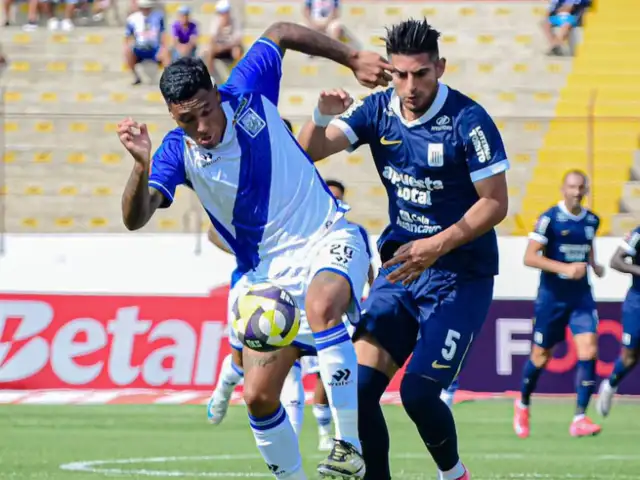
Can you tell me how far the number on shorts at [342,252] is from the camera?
6871mm

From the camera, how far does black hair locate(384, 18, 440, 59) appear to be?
22.6 feet

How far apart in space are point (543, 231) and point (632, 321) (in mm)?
1325

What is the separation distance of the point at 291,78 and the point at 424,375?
49.0ft

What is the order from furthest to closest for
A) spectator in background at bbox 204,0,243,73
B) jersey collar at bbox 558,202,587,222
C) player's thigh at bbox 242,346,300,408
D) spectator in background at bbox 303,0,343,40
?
1. spectator in background at bbox 303,0,343,40
2. spectator in background at bbox 204,0,243,73
3. jersey collar at bbox 558,202,587,222
4. player's thigh at bbox 242,346,300,408

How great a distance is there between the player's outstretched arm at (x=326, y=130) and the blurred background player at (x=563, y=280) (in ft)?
18.5

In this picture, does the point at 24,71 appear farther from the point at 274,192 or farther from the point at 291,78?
the point at 274,192

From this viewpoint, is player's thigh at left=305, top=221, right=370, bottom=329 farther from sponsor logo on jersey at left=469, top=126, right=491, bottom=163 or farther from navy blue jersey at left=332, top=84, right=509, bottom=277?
sponsor logo on jersey at left=469, top=126, right=491, bottom=163

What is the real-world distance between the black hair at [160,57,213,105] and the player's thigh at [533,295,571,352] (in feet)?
22.8

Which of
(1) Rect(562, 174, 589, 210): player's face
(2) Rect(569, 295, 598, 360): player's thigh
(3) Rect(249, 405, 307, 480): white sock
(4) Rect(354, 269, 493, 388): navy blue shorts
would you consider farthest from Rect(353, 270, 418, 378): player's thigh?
(1) Rect(562, 174, 589, 210): player's face

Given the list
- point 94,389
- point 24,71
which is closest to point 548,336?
point 94,389

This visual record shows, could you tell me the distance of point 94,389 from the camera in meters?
14.7

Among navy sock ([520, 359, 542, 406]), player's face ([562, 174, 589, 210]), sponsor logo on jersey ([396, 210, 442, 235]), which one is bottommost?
navy sock ([520, 359, 542, 406])

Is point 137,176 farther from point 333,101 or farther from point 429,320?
point 429,320

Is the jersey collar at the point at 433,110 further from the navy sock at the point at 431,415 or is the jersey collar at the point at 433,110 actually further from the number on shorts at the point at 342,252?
the navy sock at the point at 431,415
